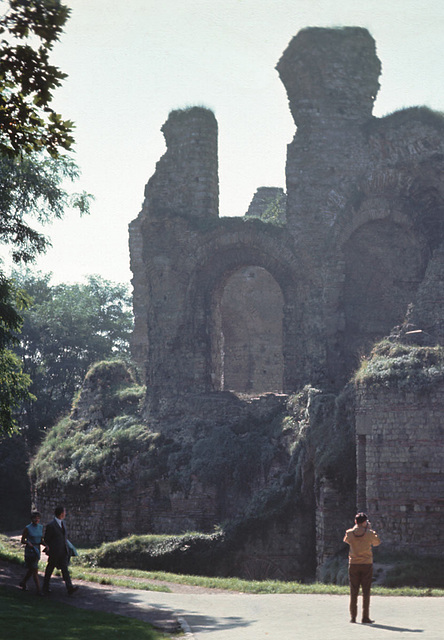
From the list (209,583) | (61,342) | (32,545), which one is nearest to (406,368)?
(209,583)

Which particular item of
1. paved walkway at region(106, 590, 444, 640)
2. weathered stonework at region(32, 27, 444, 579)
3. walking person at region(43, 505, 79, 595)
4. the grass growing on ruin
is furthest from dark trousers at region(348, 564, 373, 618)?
weathered stonework at region(32, 27, 444, 579)

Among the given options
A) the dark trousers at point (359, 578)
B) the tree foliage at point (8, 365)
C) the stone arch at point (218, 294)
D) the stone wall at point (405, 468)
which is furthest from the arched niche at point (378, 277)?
the dark trousers at point (359, 578)

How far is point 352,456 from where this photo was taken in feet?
63.4

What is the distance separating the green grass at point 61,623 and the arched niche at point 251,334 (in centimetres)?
2146

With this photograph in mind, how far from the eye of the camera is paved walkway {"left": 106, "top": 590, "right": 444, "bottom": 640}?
9.58 m

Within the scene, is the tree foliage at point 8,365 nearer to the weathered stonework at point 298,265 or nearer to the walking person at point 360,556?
the weathered stonework at point 298,265

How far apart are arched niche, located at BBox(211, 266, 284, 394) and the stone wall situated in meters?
15.3

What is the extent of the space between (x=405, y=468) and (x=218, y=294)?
38.3 ft

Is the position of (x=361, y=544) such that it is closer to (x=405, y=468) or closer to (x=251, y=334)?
(x=405, y=468)

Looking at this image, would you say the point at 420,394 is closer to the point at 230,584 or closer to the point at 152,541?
the point at 230,584

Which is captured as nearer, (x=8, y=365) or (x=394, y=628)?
(x=394, y=628)

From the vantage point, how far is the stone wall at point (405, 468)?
17.0 m

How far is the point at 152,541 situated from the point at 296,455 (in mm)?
3898

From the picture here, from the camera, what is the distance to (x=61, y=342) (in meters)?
42.2
